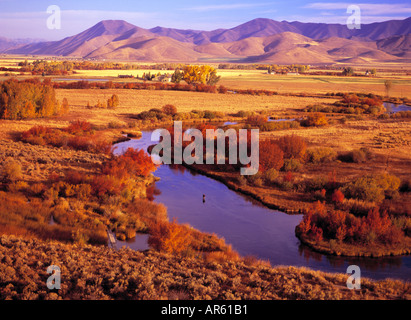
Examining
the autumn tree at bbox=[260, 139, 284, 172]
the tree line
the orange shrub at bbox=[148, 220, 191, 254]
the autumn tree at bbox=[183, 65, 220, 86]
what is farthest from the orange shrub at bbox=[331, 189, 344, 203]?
the autumn tree at bbox=[183, 65, 220, 86]

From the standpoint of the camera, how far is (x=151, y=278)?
11.3 meters

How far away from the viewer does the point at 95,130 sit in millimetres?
38250

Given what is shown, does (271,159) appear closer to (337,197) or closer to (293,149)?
(293,149)

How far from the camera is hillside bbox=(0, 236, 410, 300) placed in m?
10.5

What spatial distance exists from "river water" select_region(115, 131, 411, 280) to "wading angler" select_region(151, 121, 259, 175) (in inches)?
97.4

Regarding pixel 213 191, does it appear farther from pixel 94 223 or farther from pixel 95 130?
pixel 95 130

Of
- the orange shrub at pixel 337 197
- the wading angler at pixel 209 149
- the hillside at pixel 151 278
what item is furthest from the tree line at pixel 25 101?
the orange shrub at pixel 337 197

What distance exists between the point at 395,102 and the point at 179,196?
57281 millimetres

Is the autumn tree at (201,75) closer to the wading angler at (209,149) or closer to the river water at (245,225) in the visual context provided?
the wading angler at (209,149)

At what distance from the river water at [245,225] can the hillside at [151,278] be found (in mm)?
1973

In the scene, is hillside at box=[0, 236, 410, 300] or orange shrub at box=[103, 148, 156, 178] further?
orange shrub at box=[103, 148, 156, 178]

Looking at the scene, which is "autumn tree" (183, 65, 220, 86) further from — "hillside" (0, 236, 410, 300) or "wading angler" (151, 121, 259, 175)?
"hillside" (0, 236, 410, 300)

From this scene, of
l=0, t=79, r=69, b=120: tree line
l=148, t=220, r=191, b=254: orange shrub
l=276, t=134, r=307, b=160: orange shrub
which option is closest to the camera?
l=148, t=220, r=191, b=254: orange shrub

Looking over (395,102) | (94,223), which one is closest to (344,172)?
(94,223)
